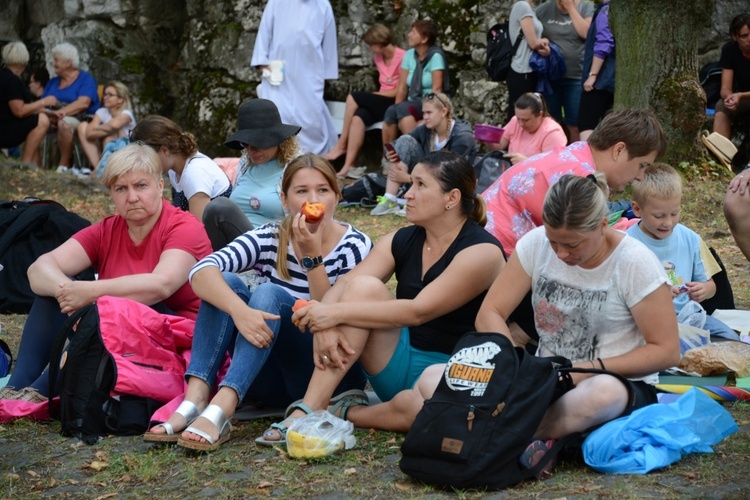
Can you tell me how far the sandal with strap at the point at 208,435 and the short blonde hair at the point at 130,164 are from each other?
1.24 metres

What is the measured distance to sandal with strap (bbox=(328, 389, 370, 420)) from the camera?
386cm

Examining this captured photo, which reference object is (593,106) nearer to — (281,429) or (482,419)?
(281,429)

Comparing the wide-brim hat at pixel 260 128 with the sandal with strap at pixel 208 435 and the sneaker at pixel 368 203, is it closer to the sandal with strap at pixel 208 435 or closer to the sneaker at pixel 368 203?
the sandal with strap at pixel 208 435

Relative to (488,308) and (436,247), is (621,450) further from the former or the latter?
(436,247)

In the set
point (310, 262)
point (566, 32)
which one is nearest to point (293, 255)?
point (310, 262)

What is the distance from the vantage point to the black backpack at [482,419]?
3.04 metres

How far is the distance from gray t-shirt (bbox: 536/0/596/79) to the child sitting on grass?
4.98m

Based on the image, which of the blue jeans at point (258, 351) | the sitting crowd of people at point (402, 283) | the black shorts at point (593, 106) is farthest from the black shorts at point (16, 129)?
the blue jeans at point (258, 351)

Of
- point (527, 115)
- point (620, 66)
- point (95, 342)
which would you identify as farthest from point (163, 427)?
point (620, 66)

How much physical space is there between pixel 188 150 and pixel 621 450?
327 cm

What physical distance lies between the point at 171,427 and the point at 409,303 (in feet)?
3.33

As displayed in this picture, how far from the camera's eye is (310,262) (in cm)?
392

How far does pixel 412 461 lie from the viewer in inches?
124

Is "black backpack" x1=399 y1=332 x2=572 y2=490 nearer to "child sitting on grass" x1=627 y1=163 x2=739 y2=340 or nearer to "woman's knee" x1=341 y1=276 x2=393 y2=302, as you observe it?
"woman's knee" x1=341 y1=276 x2=393 y2=302
